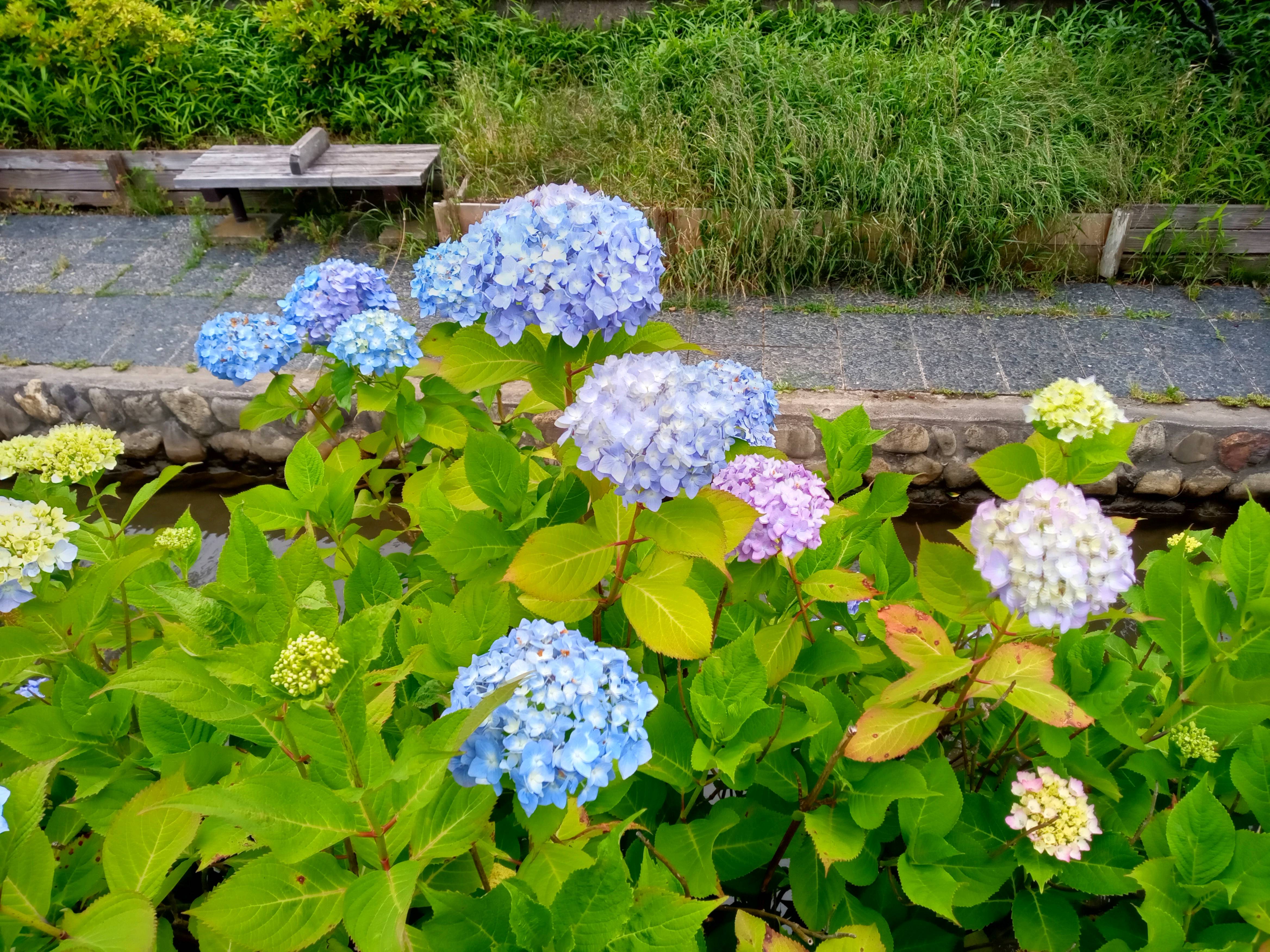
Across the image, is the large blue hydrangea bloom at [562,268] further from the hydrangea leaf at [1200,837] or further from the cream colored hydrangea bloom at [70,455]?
the hydrangea leaf at [1200,837]

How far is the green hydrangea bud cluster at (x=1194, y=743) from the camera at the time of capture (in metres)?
1.04

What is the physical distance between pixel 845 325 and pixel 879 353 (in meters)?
0.28

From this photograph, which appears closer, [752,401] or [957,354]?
[752,401]

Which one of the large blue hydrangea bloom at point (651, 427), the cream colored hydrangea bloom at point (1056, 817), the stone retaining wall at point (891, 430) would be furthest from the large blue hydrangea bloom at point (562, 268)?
the stone retaining wall at point (891, 430)

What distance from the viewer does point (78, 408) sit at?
3.50m

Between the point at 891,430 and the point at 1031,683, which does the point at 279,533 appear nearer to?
the point at 891,430

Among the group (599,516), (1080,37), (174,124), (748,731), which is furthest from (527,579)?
(1080,37)

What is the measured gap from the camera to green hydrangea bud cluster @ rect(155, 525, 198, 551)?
1263 millimetres

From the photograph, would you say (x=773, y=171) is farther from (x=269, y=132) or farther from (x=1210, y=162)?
Result: (x=269, y=132)

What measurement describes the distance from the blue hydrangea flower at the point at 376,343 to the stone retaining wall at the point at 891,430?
62.0 inches

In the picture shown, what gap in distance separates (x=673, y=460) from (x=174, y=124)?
5219 millimetres

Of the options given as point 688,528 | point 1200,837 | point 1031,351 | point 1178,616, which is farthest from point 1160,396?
point 688,528

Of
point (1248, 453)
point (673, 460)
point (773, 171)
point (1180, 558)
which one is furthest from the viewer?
point (773, 171)

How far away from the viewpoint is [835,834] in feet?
3.23
